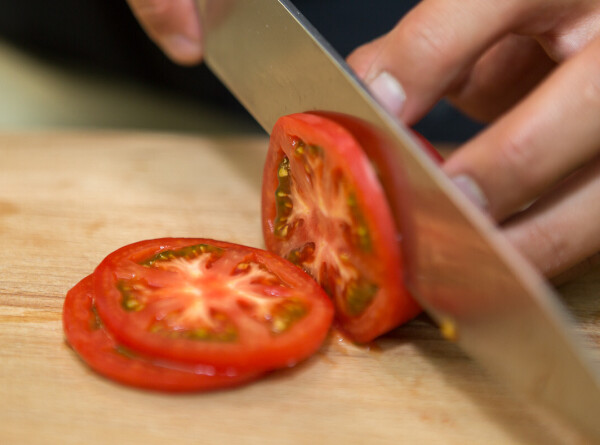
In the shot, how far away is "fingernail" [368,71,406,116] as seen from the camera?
1.31 m

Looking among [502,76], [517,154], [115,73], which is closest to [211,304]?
[517,154]

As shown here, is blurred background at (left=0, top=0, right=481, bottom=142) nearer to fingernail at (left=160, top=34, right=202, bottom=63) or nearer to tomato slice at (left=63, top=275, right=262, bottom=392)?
fingernail at (left=160, top=34, right=202, bottom=63)

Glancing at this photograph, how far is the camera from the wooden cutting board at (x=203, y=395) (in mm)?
1123

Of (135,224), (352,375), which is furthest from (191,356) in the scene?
(135,224)

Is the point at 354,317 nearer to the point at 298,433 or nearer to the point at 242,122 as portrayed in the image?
the point at 298,433

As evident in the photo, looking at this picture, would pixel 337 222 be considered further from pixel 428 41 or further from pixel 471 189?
pixel 428 41

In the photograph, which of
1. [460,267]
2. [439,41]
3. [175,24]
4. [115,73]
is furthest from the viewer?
[115,73]

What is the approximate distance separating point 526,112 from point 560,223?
0.26m

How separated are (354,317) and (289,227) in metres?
0.29

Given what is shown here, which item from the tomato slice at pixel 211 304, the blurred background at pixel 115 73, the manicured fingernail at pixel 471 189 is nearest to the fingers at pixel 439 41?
the manicured fingernail at pixel 471 189

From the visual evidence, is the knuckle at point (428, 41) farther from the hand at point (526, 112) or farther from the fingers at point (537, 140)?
the fingers at point (537, 140)

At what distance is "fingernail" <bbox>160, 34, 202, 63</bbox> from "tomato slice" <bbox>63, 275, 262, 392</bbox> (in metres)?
0.95

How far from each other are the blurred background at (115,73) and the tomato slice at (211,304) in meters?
1.37

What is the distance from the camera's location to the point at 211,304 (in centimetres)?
128
